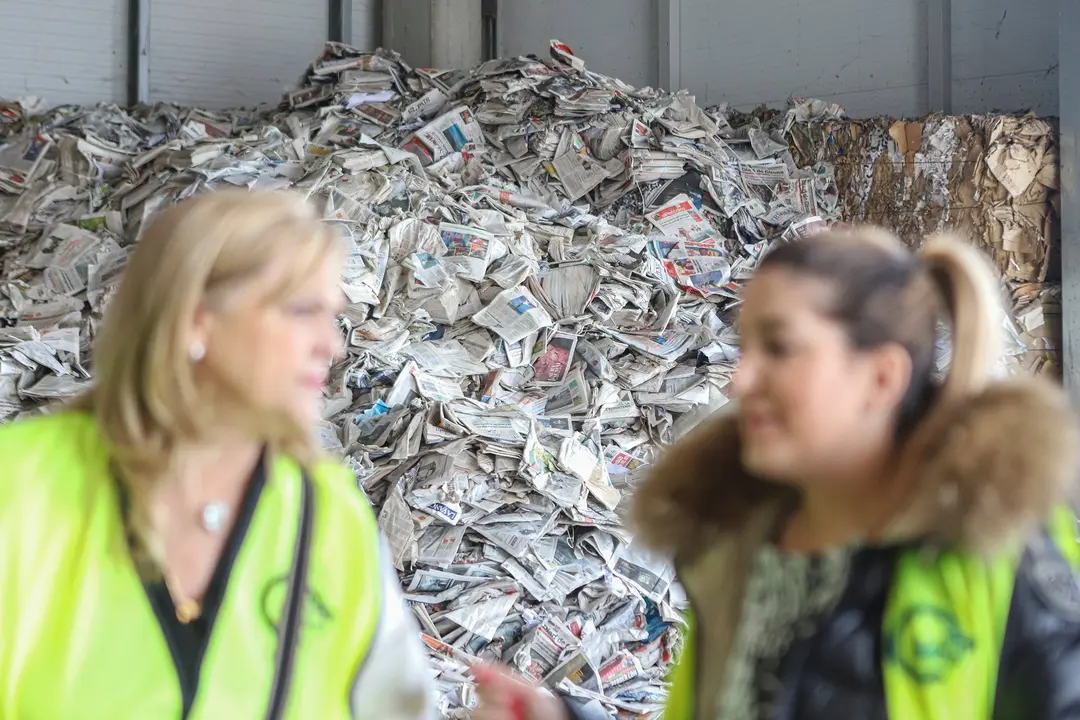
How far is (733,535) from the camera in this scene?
46.4 inches

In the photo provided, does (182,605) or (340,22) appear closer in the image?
(182,605)

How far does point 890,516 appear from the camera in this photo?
997mm

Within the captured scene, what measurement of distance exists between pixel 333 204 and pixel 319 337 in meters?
3.11

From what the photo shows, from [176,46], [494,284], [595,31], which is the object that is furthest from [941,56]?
[176,46]

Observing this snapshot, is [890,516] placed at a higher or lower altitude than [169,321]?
lower

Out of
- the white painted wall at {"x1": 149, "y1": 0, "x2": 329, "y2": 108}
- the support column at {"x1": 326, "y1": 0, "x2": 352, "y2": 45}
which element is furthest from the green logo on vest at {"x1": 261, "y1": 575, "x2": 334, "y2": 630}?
the support column at {"x1": 326, "y1": 0, "x2": 352, "y2": 45}

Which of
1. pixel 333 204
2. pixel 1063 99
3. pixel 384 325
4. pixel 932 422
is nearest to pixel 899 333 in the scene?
pixel 932 422

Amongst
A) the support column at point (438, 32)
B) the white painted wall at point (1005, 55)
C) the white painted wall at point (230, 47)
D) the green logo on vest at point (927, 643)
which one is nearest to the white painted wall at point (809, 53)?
the white painted wall at point (1005, 55)

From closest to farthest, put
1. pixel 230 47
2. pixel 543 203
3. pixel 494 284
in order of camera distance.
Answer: pixel 494 284 → pixel 543 203 → pixel 230 47

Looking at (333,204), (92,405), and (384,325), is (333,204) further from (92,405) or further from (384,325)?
(92,405)

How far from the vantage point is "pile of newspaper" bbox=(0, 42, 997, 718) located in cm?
323

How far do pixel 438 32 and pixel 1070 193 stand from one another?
3.80 meters

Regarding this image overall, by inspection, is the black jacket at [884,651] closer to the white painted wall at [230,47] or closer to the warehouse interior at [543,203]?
the warehouse interior at [543,203]

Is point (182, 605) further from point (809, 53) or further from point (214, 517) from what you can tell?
point (809, 53)
